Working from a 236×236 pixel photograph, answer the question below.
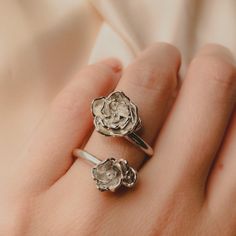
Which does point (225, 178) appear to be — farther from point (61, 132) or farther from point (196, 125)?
point (61, 132)

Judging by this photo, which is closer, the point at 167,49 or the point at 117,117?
the point at 117,117

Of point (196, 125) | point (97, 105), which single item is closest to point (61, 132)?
point (97, 105)

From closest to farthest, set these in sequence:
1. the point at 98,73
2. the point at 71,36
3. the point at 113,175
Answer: the point at 113,175 < the point at 98,73 < the point at 71,36

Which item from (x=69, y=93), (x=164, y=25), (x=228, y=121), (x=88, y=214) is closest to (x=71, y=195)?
(x=88, y=214)

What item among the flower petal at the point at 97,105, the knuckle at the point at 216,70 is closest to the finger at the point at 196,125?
the knuckle at the point at 216,70

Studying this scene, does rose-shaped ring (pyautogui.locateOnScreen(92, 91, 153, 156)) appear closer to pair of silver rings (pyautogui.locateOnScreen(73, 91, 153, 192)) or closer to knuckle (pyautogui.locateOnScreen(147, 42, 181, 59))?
pair of silver rings (pyautogui.locateOnScreen(73, 91, 153, 192))

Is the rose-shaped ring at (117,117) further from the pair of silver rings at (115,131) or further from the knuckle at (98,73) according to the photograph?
the knuckle at (98,73)

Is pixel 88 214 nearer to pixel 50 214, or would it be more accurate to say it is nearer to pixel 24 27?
pixel 50 214
